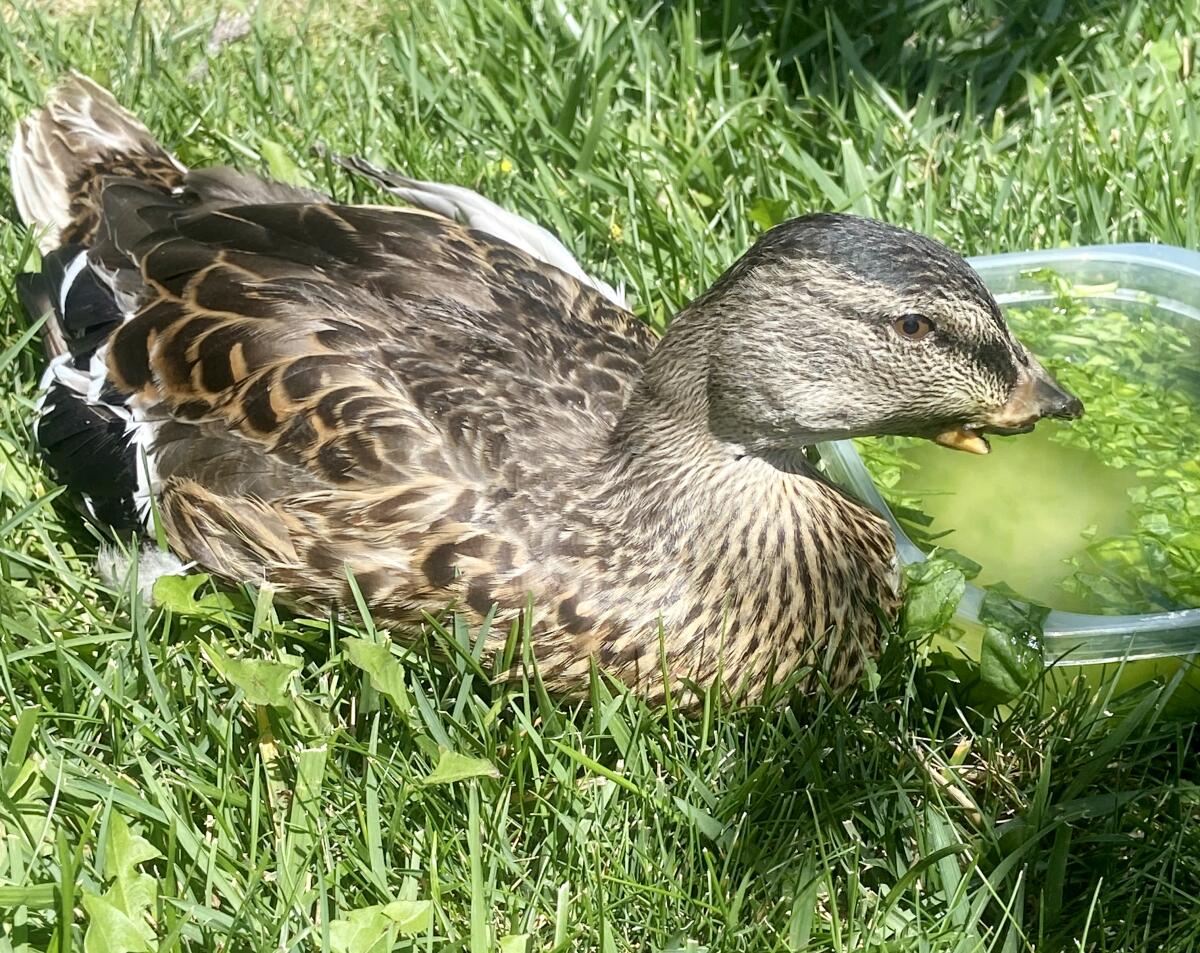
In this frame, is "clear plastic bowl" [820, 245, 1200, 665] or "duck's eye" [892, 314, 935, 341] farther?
"clear plastic bowl" [820, 245, 1200, 665]

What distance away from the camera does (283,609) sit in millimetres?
2924

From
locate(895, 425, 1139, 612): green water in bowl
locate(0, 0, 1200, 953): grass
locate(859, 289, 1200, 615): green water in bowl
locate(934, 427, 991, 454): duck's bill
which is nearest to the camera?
locate(0, 0, 1200, 953): grass

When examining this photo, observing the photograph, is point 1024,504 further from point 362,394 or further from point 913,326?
point 362,394

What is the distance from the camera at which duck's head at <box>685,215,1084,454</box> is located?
94.3 inches

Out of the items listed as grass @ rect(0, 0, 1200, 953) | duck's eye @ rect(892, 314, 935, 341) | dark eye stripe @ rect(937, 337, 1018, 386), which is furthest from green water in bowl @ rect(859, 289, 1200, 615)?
duck's eye @ rect(892, 314, 935, 341)

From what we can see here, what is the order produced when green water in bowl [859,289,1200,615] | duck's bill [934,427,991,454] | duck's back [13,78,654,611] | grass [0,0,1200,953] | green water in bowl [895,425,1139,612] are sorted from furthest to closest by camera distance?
green water in bowl [895,425,1139,612] → green water in bowl [859,289,1200,615] → duck's back [13,78,654,611] → duck's bill [934,427,991,454] → grass [0,0,1200,953]

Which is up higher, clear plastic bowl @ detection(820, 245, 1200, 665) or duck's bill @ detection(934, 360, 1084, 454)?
duck's bill @ detection(934, 360, 1084, 454)

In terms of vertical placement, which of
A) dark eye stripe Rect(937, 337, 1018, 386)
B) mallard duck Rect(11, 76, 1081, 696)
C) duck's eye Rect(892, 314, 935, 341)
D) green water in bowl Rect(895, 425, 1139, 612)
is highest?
duck's eye Rect(892, 314, 935, 341)

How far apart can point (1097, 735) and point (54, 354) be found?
2.42 metres

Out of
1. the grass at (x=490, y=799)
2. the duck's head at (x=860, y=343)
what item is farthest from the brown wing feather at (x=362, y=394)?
the duck's head at (x=860, y=343)

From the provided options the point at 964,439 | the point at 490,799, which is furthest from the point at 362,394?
the point at 964,439

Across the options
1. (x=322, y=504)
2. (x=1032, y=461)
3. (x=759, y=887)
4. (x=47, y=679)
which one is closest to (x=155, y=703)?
(x=47, y=679)

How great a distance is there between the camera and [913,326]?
7.96 ft

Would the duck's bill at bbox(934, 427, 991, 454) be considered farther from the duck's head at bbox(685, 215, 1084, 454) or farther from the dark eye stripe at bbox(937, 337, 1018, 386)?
the dark eye stripe at bbox(937, 337, 1018, 386)
